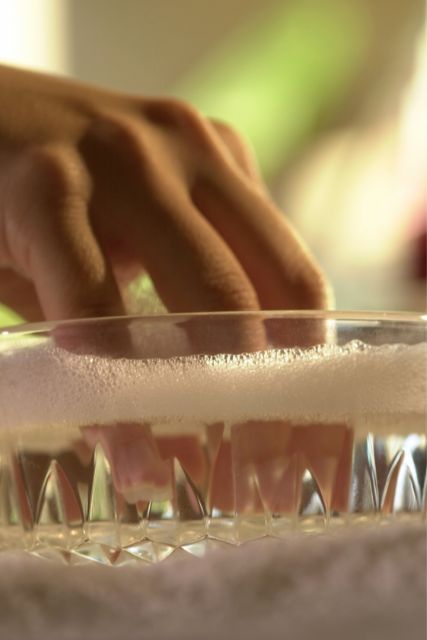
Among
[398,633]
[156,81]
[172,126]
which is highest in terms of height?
[156,81]

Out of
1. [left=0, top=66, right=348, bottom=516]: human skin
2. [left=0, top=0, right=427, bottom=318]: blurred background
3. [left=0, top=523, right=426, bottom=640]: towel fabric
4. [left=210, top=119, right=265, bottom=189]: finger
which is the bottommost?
[left=0, top=523, right=426, bottom=640]: towel fabric

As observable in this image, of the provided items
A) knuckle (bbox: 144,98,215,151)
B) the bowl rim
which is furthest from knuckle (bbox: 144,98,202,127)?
the bowl rim

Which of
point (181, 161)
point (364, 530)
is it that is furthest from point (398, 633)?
point (181, 161)

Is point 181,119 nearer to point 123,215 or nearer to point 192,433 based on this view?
point 123,215

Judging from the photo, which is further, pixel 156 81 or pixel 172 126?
pixel 156 81

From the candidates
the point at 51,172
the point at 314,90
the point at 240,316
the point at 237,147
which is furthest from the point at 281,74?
the point at 240,316

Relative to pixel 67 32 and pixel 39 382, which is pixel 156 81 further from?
pixel 39 382

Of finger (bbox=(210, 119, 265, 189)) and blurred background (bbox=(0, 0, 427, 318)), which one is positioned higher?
blurred background (bbox=(0, 0, 427, 318))

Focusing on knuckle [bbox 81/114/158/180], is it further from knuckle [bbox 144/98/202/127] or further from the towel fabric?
the towel fabric
